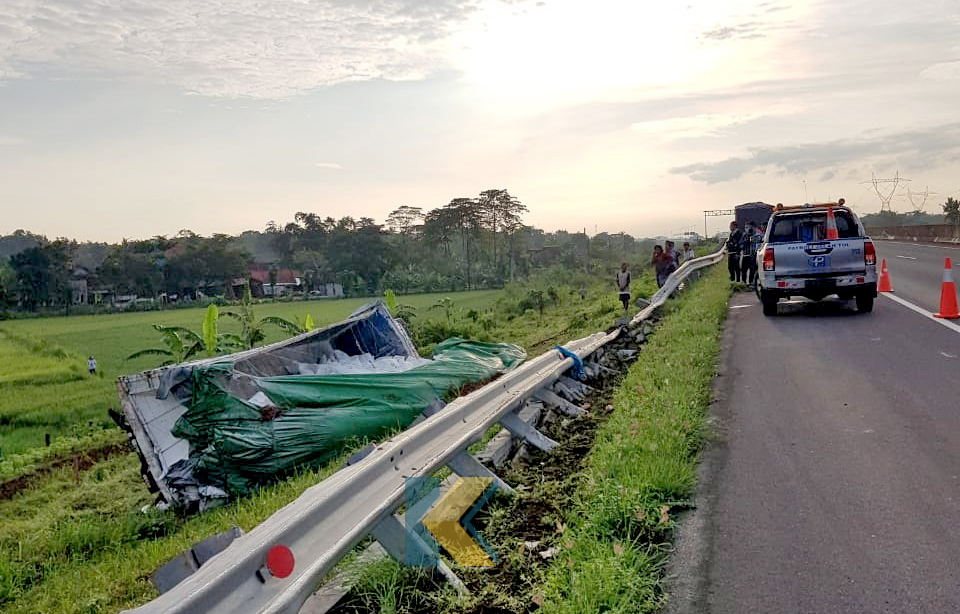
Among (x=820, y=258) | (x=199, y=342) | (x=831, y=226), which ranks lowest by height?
(x=199, y=342)

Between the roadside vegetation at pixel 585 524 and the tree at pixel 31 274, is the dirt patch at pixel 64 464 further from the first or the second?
the tree at pixel 31 274

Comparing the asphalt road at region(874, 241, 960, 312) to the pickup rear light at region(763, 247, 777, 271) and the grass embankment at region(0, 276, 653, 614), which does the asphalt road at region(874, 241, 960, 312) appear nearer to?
the pickup rear light at region(763, 247, 777, 271)

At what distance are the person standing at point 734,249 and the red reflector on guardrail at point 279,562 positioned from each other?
1880 centimetres

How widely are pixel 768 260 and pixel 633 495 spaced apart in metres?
10.2

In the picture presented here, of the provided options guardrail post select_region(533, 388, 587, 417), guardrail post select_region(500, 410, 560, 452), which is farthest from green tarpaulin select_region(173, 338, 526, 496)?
guardrail post select_region(500, 410, 560, 452)

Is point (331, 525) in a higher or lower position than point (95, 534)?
higher

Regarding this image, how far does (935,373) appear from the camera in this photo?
27.5 ft

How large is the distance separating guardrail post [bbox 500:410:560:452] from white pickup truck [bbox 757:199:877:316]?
8.71 meters

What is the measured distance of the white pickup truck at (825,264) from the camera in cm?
1326

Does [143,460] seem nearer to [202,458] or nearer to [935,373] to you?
[202,458]

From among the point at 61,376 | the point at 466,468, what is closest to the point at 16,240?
the point at 61,376

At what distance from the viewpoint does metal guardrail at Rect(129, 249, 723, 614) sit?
295 cm

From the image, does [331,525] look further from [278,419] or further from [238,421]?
[278,419]

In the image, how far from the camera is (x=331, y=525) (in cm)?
366
